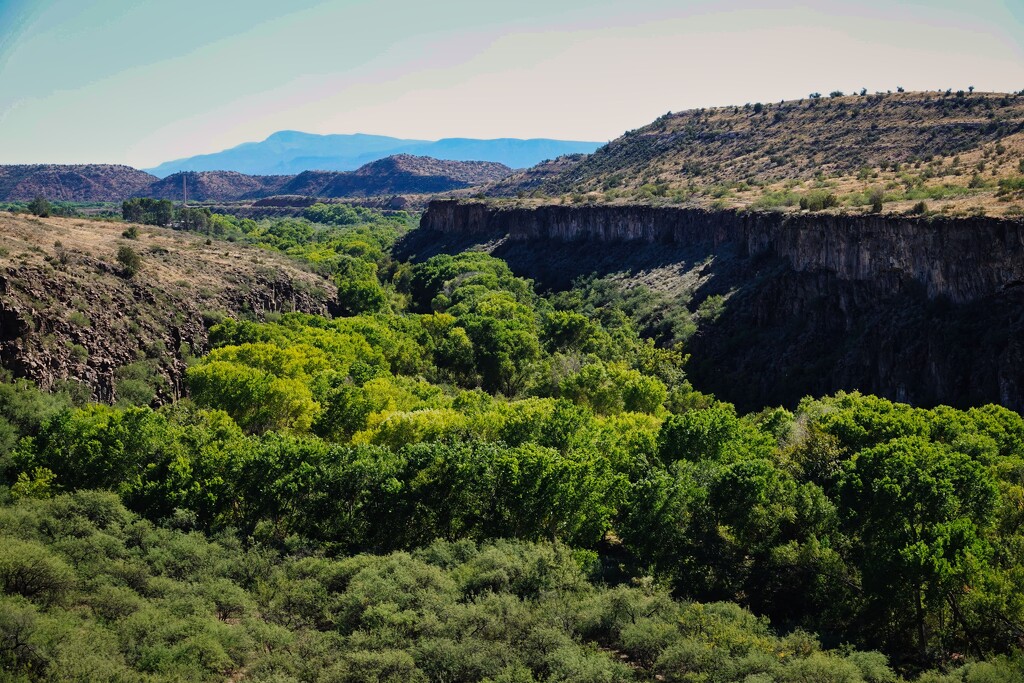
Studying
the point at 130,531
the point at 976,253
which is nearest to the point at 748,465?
the point at 130,531

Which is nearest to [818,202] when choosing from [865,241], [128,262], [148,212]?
[865,241]

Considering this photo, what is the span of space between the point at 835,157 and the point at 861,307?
5989cm

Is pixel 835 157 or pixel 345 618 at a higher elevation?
pixel 835 157

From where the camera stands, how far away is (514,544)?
29.9m

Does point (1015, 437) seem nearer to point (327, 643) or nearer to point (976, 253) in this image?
point (976, 253)

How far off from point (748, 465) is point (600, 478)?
5.89 metres

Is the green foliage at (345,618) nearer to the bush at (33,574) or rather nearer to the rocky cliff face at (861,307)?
the bush at (33,574)

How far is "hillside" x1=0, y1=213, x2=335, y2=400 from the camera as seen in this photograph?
152 ft

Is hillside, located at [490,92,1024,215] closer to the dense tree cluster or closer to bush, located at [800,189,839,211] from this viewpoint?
bush, located at [800,189,839,211]

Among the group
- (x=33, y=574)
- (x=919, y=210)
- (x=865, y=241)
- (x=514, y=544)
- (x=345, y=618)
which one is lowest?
(x=345, y=618)

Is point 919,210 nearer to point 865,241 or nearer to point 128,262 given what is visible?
point 865,241

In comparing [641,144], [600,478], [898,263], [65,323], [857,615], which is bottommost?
[857,615]

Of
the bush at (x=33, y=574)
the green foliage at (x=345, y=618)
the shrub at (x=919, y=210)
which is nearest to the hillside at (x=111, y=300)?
the green foliage at (x=345, y=618)

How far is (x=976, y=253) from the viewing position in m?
48.8
